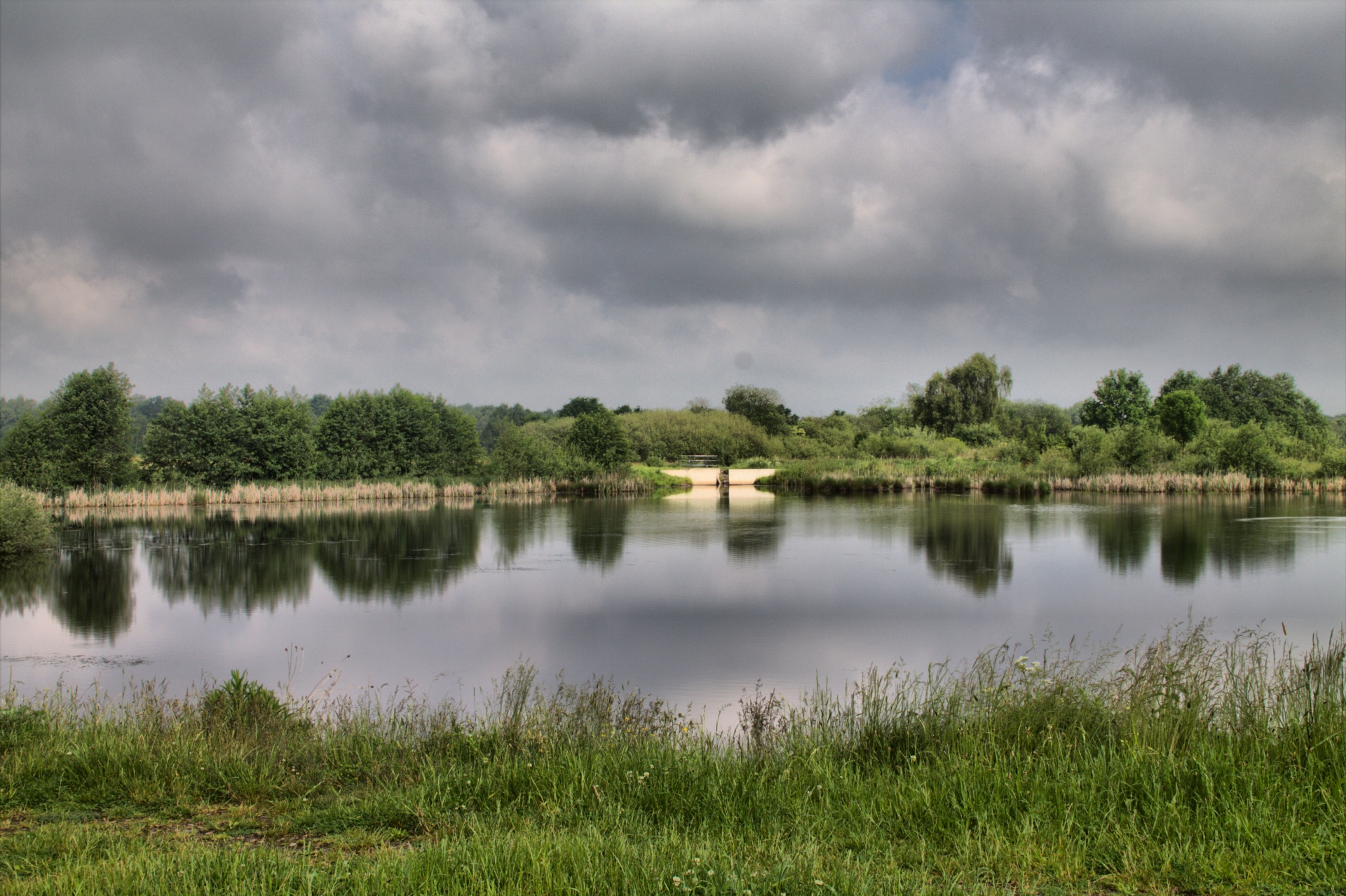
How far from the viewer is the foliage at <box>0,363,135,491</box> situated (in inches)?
1161

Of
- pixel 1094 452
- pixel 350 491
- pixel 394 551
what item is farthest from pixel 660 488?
pixel 394 551

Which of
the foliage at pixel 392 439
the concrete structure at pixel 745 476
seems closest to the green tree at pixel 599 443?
A: the foliage at pixel 392 439

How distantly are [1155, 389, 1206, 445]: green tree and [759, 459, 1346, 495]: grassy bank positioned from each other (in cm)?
1200

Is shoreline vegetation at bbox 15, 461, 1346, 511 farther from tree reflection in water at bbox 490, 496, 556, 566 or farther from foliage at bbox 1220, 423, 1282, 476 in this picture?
tree reflection in water at bbox 490, 496, 556, 566

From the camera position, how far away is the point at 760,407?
197 feet

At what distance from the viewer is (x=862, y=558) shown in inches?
695

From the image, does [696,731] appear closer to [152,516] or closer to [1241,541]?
[1241,541]

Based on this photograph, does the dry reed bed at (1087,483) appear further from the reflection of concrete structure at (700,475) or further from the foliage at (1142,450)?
the reflection of concrete structure at (700,475)

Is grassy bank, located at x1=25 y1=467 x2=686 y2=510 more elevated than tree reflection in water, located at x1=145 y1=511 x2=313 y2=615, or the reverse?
grassy bank, located at x1=25 y1=467 x2=686 y2=510

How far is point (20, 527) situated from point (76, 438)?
16.1 meters

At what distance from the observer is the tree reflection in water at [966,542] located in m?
15.2

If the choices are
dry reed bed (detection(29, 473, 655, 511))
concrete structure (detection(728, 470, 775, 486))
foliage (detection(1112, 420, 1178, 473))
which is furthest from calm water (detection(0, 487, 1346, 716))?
concrete structure (detection(728, 470, 775, 486))

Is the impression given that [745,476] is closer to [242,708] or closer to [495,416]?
[242,708]

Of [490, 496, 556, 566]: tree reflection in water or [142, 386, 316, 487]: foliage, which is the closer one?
[490, 496, 556, 566]: tree reflection in water
